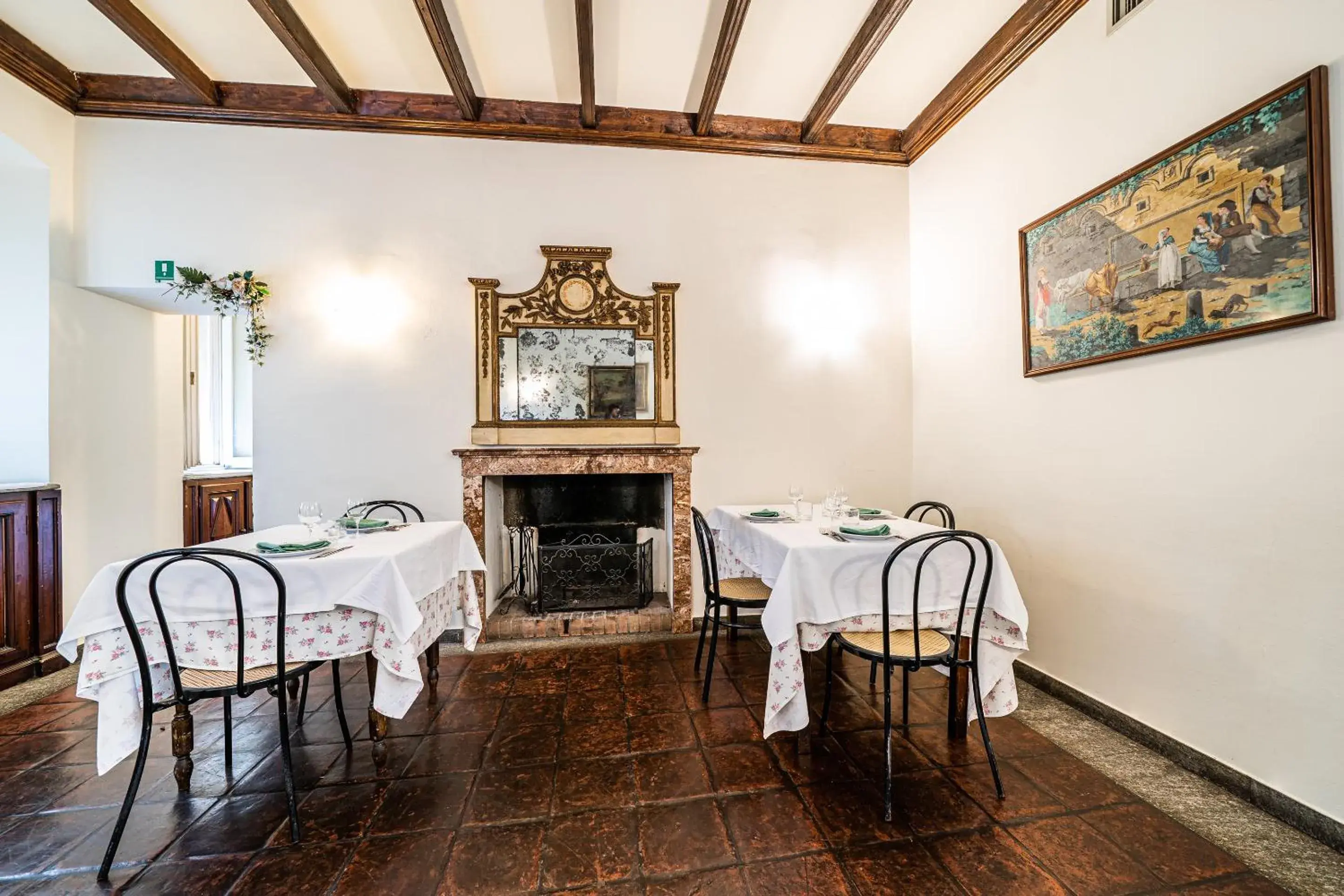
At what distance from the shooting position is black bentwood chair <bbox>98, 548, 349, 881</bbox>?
4.86ft

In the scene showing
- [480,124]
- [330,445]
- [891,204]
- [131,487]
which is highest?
[480,124]

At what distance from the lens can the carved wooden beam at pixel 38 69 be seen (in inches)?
104

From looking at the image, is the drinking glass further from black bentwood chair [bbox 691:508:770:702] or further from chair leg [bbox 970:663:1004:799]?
chair leg [bbox 970:663:1004:799]

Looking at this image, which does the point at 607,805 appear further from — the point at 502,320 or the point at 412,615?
the point at 502,320

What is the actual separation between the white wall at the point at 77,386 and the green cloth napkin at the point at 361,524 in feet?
6.30

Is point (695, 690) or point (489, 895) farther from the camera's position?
point (695, 690)

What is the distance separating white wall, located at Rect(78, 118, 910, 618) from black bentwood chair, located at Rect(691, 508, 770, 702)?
906 mm

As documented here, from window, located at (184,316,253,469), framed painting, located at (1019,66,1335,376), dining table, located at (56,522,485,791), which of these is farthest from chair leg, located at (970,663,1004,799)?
window, located at (184,316,253,469)

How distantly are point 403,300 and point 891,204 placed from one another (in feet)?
11.1

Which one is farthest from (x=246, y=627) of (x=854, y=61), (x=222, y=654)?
(x=854, y=61)

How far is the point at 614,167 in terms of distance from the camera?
3430 millimetres

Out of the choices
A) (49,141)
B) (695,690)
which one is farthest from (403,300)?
(695,690)

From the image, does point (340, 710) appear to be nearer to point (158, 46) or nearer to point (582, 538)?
point (582, 538)

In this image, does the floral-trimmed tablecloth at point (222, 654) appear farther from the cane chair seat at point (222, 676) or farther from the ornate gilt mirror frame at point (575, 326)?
the ornate gilt mirror frame at point (575, 326)
